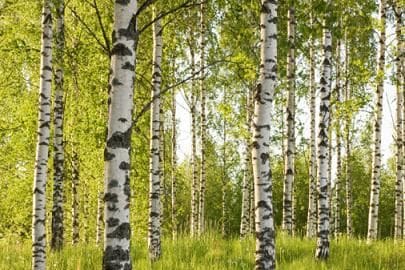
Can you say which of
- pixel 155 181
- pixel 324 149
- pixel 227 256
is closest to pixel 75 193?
pixel 155 181

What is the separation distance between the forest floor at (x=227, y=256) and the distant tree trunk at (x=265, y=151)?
5.68 feet

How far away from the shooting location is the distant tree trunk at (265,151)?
6.90 metres

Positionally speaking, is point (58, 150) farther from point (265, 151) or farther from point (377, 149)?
point (377, 149)

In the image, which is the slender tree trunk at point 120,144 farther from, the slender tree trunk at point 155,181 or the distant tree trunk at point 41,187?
the slender tree trunk at point 155,181

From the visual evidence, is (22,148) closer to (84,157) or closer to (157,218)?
(84,157)

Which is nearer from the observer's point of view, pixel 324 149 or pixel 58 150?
pixel 324 149

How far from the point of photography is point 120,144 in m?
4.52

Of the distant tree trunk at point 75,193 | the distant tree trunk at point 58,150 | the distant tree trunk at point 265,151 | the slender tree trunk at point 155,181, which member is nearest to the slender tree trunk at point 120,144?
the distant tree trunk at point 265,151

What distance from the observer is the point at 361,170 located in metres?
43.2

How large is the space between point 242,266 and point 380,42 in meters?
7.76

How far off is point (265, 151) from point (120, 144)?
9.55ft

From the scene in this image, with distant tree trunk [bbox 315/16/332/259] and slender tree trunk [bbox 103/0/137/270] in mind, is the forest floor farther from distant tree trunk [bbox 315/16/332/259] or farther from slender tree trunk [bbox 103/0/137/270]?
slender tree trunk [bbox 103/0/137/270]

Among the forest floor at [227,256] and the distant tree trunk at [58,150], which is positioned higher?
the distant tree trunk at [58,150]

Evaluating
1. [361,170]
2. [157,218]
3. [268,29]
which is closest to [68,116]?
[157,218]
